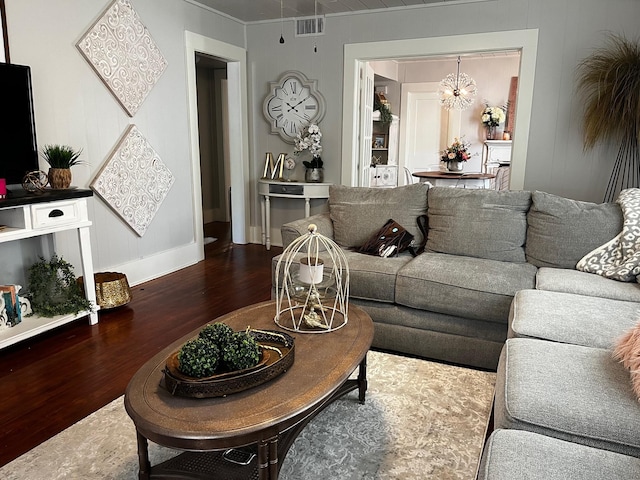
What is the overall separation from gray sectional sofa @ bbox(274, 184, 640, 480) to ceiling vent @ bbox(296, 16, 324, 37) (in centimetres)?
233

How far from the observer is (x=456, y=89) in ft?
24.6

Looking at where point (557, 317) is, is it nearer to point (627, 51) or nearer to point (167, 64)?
point (627, 51)

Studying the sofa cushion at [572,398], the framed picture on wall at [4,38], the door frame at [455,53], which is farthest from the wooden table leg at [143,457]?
the door frame at [455,53]

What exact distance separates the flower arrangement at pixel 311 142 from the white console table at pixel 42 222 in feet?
8.64

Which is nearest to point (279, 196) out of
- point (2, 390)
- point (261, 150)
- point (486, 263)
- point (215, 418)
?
point (261, 150)

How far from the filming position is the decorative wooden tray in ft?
4.90

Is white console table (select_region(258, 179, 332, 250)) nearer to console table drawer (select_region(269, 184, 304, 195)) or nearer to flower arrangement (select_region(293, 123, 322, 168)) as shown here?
console table drawer (select_region(269, 184, 304, 195))

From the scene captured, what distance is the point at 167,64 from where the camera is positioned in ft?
14.4

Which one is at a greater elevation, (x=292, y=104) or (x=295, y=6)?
(x=295, y=6)

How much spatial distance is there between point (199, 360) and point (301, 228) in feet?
6.38

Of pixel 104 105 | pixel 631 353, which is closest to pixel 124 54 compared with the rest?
pixel 104 105

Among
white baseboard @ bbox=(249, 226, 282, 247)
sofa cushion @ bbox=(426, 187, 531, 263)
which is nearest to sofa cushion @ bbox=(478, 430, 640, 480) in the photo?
sofa cushion @ bbox=(426, 187, 531, 263)

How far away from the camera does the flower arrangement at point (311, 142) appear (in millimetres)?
5309

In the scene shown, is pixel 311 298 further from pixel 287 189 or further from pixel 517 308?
pixel 287 189
